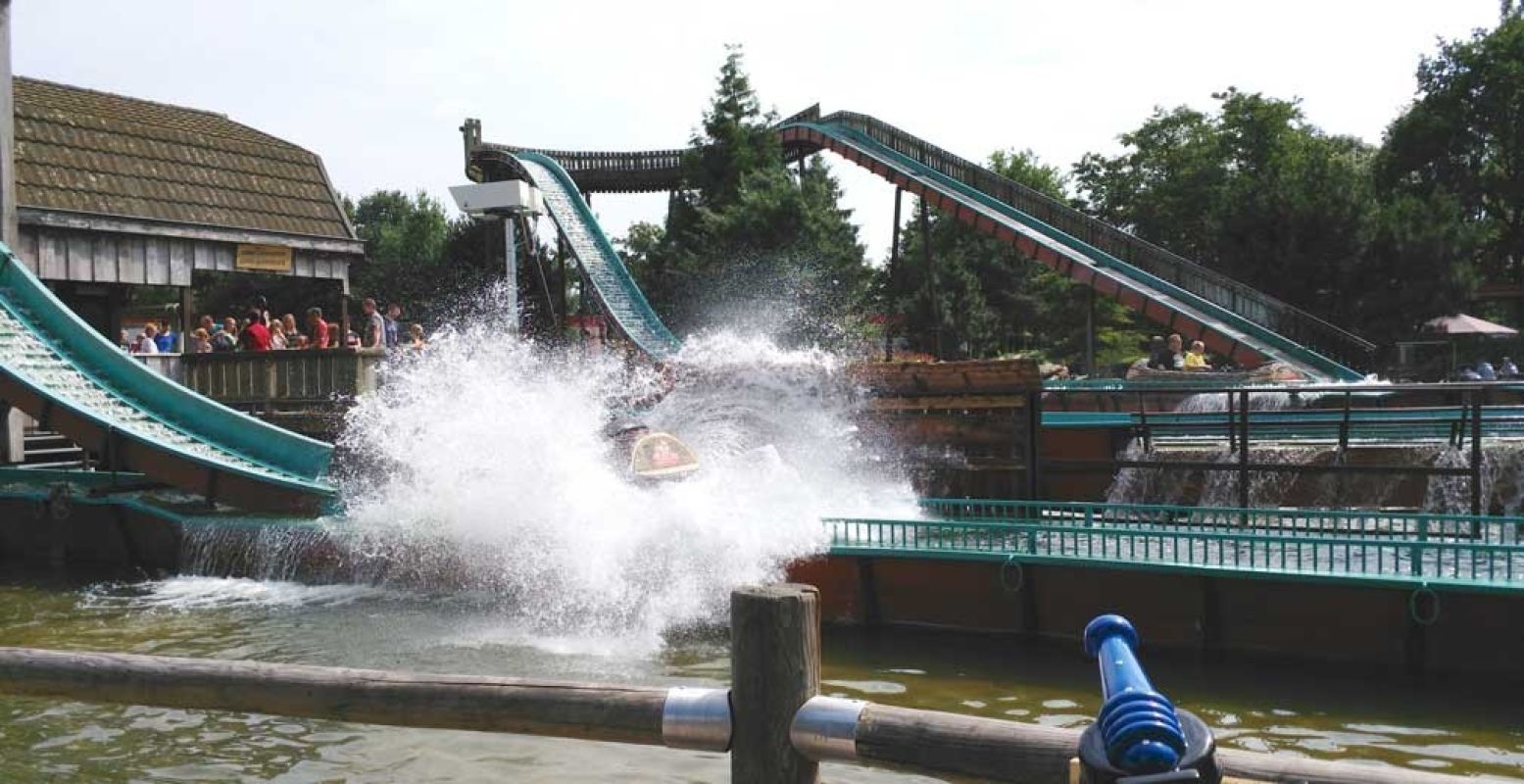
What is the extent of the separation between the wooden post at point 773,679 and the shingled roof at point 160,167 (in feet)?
62.1

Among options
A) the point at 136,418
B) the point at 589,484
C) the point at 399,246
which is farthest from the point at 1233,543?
the point at 399,246

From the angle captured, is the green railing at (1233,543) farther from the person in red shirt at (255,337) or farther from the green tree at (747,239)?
the green tree at (747,239)

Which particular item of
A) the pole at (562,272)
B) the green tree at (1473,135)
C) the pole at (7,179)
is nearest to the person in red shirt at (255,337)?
the pole at (7,179)

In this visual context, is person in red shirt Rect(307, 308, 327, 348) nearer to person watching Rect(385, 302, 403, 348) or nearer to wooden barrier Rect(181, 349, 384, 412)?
person watching Rect(385, 302, 403, 348)

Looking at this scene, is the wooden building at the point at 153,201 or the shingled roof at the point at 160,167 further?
the shingled roof at the point at 160,167

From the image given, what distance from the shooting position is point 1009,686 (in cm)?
916

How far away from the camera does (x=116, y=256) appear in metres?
20.2

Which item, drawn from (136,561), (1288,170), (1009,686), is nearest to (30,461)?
(136,561)

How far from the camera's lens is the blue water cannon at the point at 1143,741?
2012 millimetres

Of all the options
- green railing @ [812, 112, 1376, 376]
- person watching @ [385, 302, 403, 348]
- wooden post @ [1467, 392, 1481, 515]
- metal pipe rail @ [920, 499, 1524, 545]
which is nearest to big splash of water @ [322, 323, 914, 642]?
metal pipe rail @ [920, 499, 1524, 545]

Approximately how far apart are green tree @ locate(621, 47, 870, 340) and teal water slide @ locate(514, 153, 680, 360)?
11.2ft

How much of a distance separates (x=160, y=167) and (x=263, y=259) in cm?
221

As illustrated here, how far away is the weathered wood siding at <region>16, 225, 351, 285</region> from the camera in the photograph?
19109 millimetres

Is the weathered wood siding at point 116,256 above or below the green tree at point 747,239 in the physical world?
below
